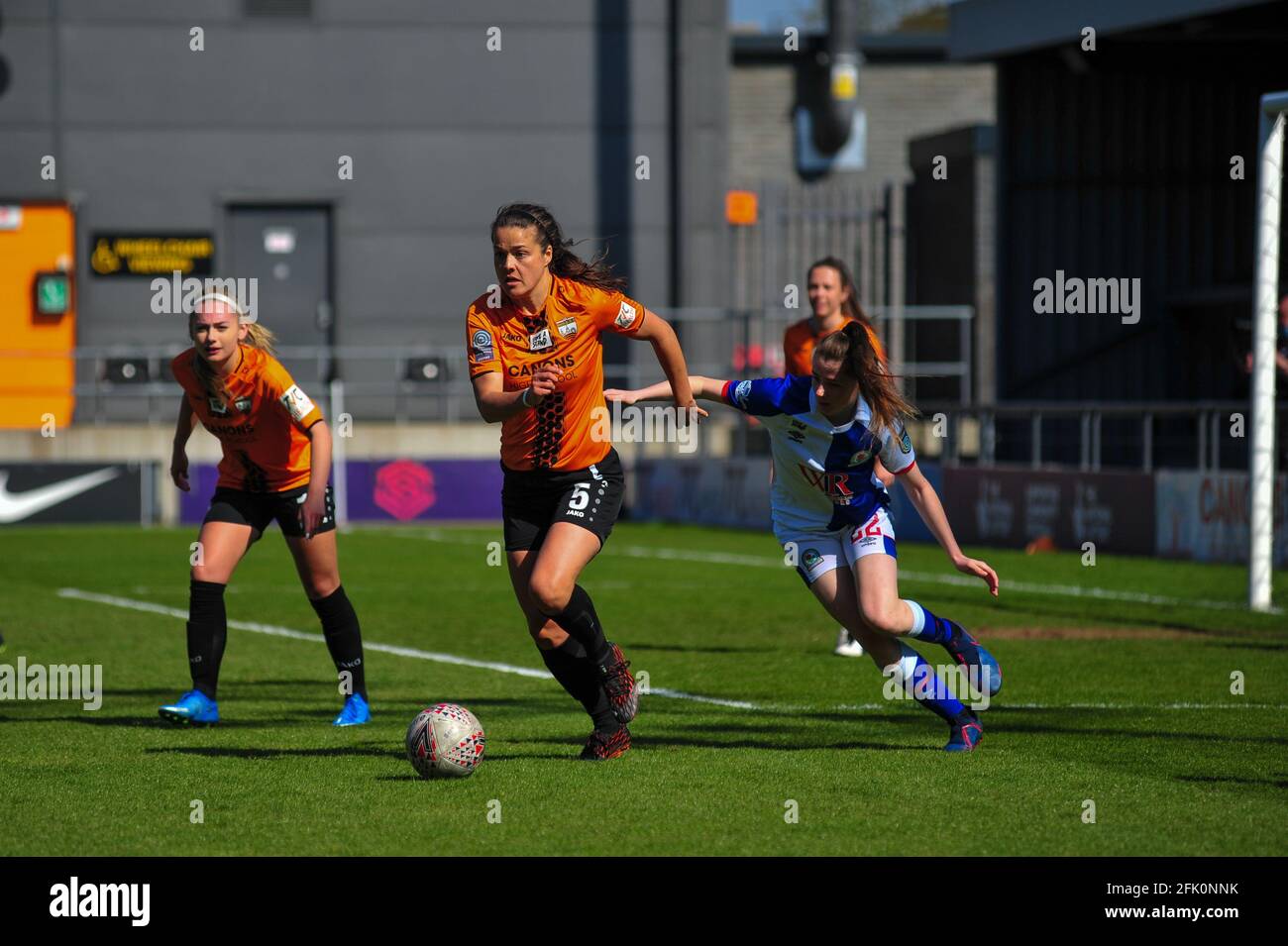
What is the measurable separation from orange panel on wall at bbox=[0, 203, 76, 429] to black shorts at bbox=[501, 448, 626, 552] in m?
22.7

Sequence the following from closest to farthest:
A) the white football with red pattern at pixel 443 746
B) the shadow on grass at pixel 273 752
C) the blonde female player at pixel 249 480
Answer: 1. the white football with red pattern at pixel 443 746
2. the shadow on grass at pixel 273 752
3. the blonde female player at pixel 249 480

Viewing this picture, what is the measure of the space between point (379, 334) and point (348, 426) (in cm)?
476

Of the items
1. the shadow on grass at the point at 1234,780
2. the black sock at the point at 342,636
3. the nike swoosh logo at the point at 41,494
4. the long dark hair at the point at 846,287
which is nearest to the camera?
the shadow on grass at the point at 1234,780

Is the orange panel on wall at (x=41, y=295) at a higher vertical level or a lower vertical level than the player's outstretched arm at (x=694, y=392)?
higher

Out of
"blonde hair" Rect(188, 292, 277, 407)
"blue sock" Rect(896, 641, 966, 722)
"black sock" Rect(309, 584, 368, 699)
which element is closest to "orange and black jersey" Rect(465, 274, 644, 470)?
"blue sock" Rect(896, 641, 966, 722)

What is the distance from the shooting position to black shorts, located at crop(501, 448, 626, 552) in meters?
7.89

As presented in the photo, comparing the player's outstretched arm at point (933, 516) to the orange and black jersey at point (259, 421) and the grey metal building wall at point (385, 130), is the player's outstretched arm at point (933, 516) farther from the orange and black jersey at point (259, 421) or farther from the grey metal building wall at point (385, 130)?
the grey metal building wall at point (385, 130)

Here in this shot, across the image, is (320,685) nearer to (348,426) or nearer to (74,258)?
(348,426)

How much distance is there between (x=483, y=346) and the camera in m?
7.69

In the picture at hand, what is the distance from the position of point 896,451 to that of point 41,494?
18907 millimetres

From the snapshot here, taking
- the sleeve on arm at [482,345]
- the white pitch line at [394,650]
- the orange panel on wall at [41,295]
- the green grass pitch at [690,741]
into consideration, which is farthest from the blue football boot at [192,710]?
the orange panel on wall at [41,295]

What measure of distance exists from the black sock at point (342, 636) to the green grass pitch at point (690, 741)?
280mm

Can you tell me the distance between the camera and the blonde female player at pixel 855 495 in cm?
792
